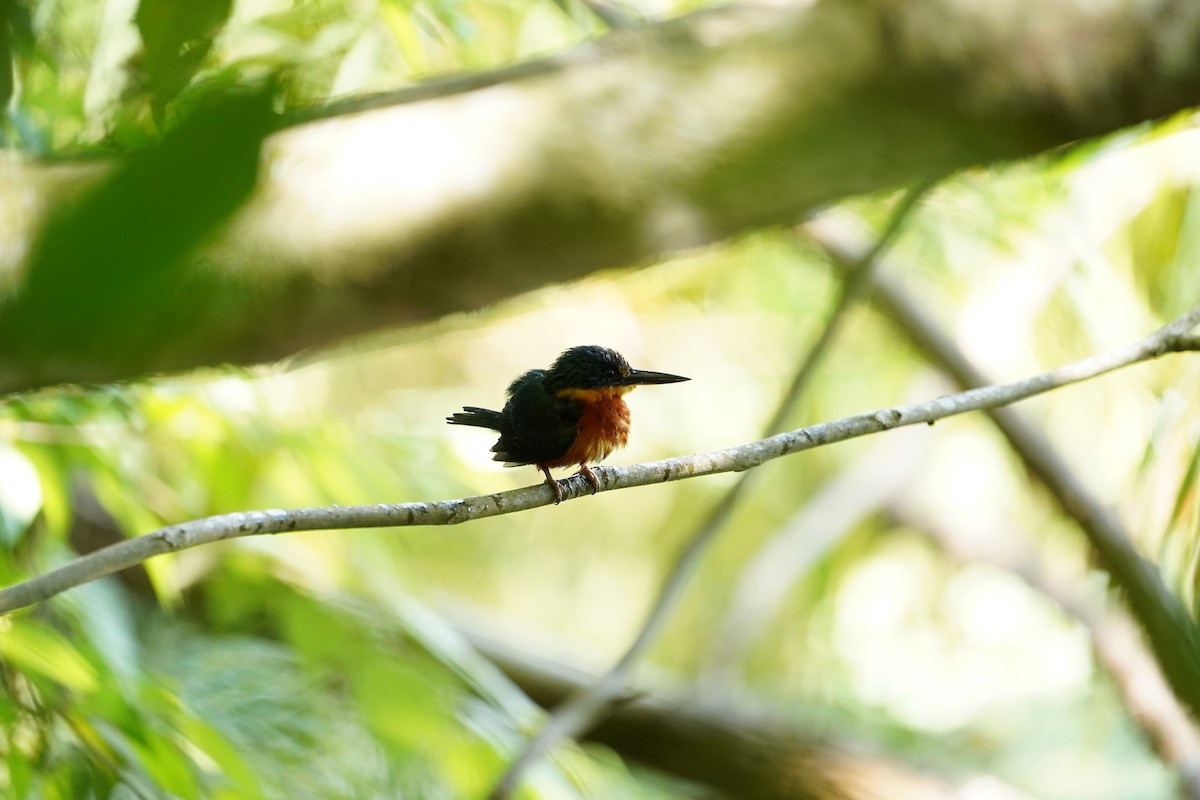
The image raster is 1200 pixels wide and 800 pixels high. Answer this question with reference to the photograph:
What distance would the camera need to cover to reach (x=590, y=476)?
147 centimetres

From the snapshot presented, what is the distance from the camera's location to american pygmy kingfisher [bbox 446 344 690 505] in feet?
4.91

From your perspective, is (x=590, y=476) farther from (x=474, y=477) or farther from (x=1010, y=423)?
(x=1010, y=423)

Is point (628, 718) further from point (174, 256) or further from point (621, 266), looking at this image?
point (174, 256)

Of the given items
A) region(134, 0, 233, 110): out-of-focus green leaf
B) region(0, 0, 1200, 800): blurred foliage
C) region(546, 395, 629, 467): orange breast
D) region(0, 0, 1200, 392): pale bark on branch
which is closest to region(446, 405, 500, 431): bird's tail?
region(546, 395, 629, 467): orange breast

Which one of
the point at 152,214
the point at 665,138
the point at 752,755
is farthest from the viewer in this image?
the point at 752,755

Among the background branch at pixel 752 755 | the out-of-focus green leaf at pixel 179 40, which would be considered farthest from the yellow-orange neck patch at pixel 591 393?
the background branch at pixel 752 755

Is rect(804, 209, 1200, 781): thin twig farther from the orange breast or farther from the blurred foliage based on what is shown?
the orange breast

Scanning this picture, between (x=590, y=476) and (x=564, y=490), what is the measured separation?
56 millimetres

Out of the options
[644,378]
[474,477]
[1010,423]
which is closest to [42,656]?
[644,378]

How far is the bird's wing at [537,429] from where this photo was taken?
58.7 inches

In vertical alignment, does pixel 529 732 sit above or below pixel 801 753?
below

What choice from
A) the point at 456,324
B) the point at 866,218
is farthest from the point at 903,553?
the point at 456,324

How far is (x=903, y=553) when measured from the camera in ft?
15.6

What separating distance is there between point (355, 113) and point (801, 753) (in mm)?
1995
